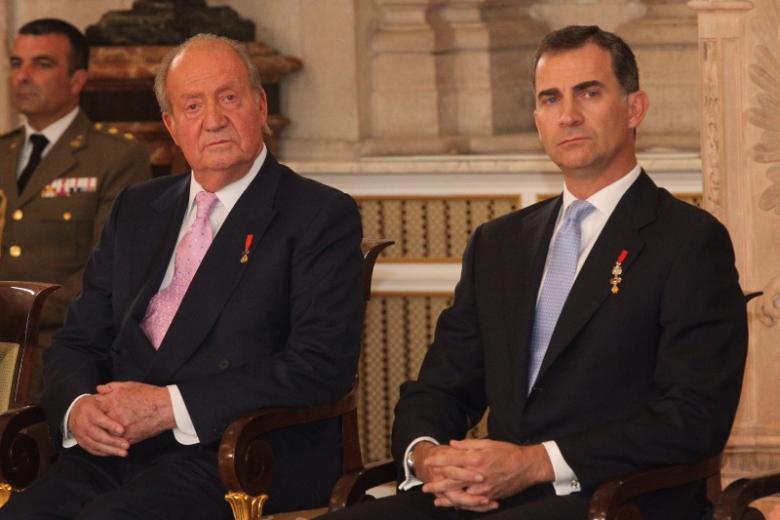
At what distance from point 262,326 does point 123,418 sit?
1.27 feet

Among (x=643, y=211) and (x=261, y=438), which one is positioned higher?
(x=643, y=211)

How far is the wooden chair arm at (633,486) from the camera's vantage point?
3.06 metres

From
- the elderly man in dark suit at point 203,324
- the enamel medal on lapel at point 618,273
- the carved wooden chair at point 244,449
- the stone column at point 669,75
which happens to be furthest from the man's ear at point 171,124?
the stone column at point 669,75

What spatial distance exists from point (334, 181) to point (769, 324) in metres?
2.37

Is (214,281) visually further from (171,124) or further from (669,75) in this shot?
(669,75)

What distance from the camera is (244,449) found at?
361cm

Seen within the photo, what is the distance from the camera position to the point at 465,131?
22.1 feet

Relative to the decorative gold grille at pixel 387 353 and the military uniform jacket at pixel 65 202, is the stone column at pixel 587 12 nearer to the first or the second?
the decorative gold grille at pixel 387 353

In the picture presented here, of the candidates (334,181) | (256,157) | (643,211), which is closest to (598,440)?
(643,211)

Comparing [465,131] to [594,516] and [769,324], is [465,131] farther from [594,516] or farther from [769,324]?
[594,516]

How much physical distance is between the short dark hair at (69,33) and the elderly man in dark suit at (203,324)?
1.64 m

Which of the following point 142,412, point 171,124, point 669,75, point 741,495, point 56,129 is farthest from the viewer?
point 669,75

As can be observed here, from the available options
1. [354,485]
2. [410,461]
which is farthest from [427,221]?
[354,485]

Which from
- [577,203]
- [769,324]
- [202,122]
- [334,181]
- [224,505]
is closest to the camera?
[577,203]
